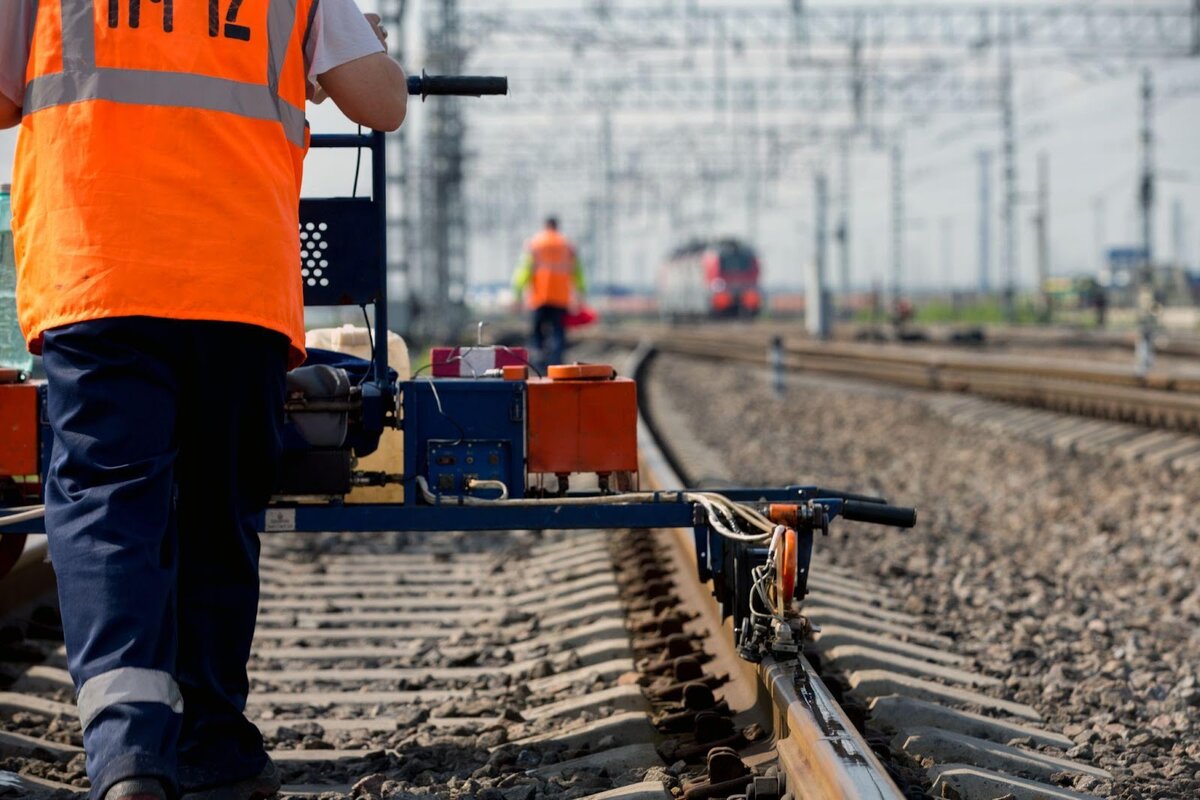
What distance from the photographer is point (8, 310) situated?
4.77m

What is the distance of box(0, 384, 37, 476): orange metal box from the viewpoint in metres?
3.99

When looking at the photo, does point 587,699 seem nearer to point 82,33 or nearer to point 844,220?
point 82,33

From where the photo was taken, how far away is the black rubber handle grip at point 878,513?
14.4 feet

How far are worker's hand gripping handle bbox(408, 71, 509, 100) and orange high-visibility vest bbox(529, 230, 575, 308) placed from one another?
12357 mm

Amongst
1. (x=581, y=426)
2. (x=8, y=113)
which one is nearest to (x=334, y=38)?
(x=8, y=113)

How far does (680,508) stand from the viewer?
437cm

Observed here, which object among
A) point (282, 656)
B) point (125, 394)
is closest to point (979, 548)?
point (282, 656)

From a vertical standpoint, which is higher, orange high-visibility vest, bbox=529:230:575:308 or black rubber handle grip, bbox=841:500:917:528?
orange high-visibility vest, bbox=529:230:575:308

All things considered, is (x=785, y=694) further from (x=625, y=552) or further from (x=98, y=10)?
(x=625, y=552)

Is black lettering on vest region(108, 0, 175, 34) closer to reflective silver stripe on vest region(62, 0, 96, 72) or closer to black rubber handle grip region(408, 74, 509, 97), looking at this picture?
reflective silver stripe on vest region(62, 0, 96, 72)

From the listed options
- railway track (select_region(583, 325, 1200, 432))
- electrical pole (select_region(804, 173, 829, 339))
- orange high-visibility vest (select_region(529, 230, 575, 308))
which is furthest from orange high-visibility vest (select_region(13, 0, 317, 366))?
electrical pole (select_region(804, 173, 829, 339))

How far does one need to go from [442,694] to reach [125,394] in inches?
86.5

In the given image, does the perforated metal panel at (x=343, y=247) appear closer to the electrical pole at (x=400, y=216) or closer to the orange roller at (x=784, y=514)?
the orange roller at (x=784, y=514)

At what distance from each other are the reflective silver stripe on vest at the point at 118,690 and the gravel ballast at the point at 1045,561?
6.64 feet
